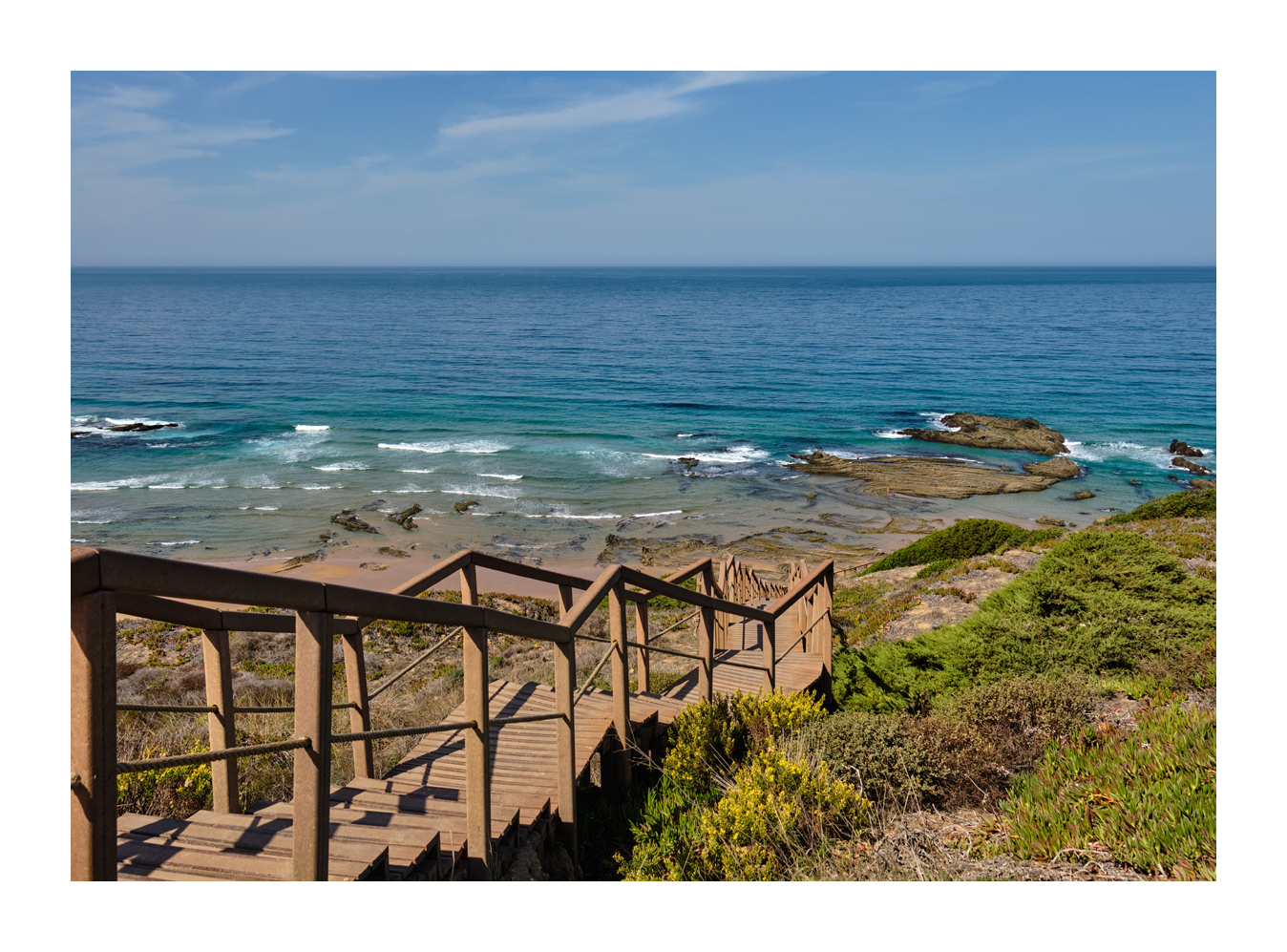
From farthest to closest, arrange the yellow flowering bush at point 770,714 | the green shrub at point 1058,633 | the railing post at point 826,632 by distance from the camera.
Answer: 1. the railing post at point 826,632
2. the green shrub at point 1058,633
3. the yellow flowering bush at point 770,714

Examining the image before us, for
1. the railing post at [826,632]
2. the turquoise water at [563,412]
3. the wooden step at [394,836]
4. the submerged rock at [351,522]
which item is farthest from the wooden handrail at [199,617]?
the submerged rock at [351,522]

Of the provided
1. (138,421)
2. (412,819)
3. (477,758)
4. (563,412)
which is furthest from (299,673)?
(138,421)

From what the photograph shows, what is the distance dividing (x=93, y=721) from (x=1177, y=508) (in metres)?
22.9

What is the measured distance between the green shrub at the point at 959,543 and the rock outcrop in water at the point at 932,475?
6198mm

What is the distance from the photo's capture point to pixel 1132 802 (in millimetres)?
3748

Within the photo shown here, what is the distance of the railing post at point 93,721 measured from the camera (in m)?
1.63

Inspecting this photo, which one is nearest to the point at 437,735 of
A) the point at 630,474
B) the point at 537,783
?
the point at 537,783

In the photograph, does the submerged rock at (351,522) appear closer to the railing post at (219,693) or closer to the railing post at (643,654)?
the railing post at (643,654)

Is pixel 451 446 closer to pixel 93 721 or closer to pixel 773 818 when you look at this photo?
pixel 773 818

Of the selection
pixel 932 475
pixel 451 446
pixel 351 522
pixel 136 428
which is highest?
pixel 136 428

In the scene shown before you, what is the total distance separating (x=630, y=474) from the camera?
2812 centimetres

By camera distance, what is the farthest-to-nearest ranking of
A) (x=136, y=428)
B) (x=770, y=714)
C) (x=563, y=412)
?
(x=563, y=412)
(x=136, y=428)
(x=770, y=714)

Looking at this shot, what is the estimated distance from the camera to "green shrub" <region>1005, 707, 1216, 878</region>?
341 centimetres

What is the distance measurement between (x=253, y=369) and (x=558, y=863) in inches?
2130
